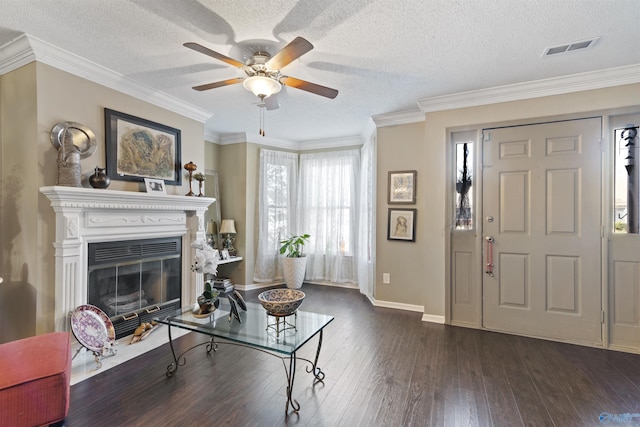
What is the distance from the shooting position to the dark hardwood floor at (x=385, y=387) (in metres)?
1.82

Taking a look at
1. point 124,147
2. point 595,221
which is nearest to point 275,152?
point 124,147

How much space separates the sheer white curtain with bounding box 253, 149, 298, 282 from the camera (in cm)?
499

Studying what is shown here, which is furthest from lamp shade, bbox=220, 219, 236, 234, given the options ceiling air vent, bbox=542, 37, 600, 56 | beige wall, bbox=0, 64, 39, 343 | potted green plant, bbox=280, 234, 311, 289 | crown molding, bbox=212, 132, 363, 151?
ceiling air vent, bbox=542, 37, 600, 56

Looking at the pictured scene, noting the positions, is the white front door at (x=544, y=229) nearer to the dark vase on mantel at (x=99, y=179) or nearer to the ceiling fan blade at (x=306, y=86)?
the ceiling fan blade at (x=306, y=86)

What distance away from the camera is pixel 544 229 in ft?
9.90

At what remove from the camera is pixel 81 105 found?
265 centimetres

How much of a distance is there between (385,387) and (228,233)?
11.2 ft

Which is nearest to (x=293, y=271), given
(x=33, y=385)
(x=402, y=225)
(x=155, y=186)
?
(x=402, y=225)

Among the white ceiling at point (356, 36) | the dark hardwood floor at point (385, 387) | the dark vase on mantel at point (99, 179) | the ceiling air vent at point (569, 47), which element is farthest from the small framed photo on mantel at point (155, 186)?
the ceiling air vent at point (569, 47)

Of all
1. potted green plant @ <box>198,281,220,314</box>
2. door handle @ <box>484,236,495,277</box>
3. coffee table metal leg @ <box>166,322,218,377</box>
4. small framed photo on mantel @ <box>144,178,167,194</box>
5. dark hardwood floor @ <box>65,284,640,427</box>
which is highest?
small framed photo on mantel @ <box>144,178,167,194</box>

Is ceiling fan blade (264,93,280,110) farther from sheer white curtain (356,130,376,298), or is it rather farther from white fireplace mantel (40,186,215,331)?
sheer white curtain (356,130,376,298)

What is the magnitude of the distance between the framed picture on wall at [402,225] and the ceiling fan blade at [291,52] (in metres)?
2.53

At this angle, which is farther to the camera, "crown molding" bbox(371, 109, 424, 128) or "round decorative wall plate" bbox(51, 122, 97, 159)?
"crown molding" bbox(371, 109, 424, 128)

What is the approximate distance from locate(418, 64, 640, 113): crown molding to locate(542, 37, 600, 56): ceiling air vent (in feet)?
1.73
